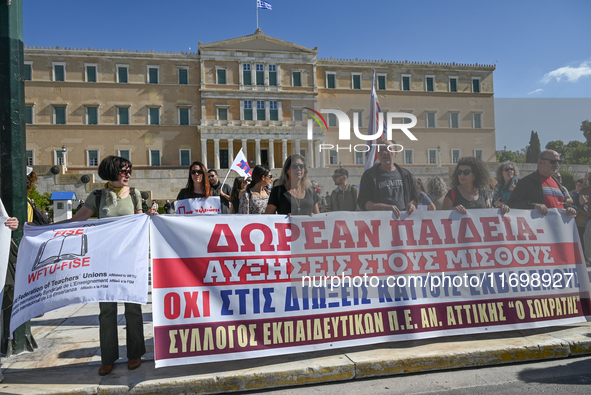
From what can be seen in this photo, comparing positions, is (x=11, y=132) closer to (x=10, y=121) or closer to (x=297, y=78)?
(x=10, y=121)

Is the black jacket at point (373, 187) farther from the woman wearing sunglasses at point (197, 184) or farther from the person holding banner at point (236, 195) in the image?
the woman wearing sunglasses at point (197, 184)

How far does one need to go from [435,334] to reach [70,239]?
11.0 feet

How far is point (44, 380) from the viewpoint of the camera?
342 cm

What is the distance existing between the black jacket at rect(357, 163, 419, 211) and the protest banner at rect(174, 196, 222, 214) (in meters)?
2.22

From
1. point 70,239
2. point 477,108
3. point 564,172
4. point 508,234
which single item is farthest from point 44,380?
point 564,172

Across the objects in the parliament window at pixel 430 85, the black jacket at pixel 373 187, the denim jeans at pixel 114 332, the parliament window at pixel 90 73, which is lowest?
the denim jeans at pixel 114 332

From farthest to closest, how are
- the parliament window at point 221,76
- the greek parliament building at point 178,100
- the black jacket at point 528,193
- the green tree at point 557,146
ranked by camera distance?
the parliament window at point 221,76 < the greek parliament building at point 178,100 < the green tree at point 557,146 < the black jacket at point 528,193

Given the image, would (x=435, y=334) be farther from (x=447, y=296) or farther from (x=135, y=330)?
(x=135, y=330)

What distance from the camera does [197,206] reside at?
5691 mm

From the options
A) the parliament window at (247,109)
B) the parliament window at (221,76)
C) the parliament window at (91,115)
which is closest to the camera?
the parliament window at (91,115)

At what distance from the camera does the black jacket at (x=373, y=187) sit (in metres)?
4.39

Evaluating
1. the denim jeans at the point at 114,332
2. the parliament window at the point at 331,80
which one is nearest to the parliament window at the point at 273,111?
the parliament window at the point at 331,80

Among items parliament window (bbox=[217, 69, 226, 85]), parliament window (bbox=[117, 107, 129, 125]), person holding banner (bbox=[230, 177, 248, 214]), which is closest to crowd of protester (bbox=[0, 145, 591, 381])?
person holding banner (bbox=[230, 177, 248, 214])

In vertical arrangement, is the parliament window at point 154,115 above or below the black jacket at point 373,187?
above
